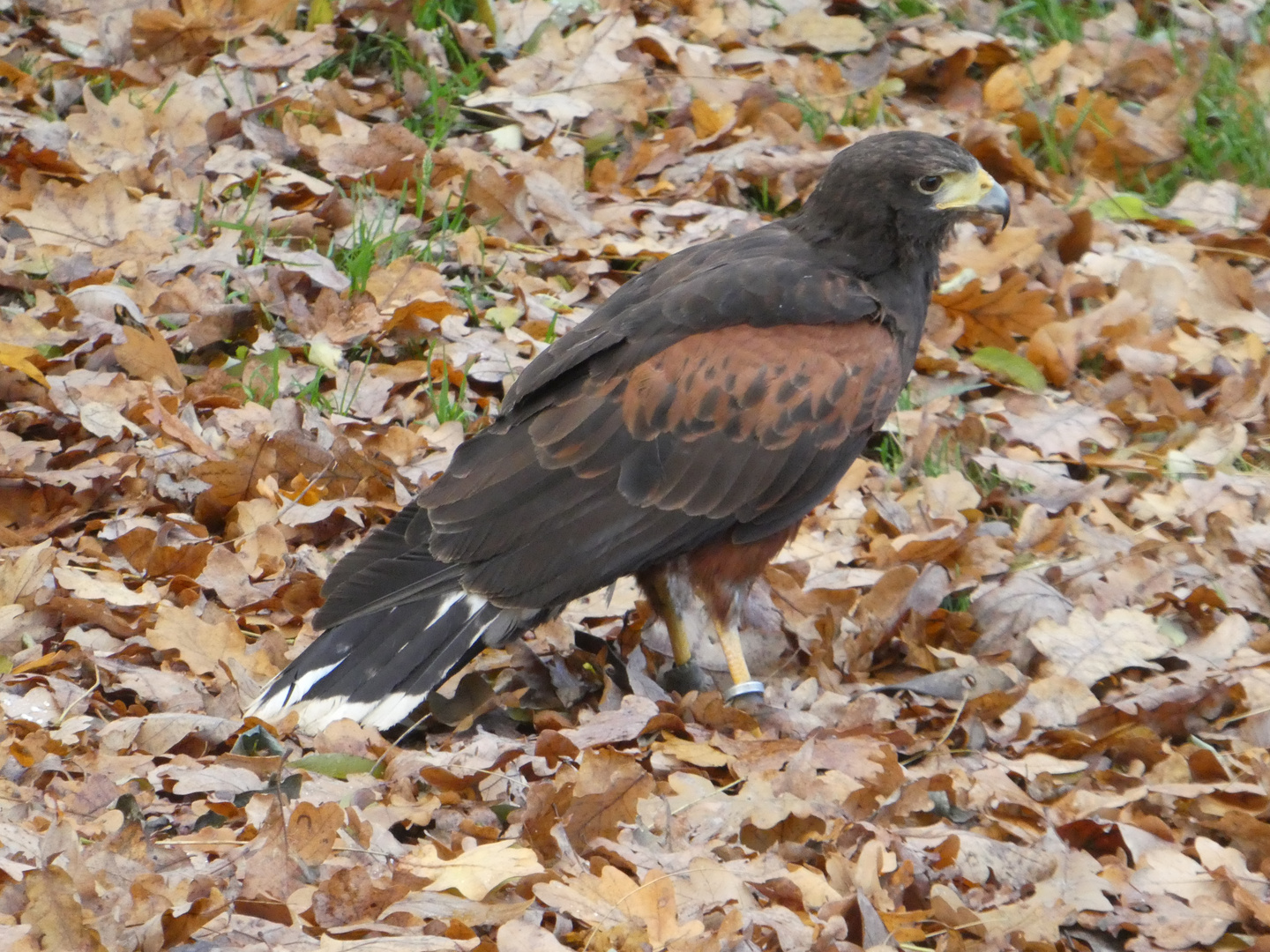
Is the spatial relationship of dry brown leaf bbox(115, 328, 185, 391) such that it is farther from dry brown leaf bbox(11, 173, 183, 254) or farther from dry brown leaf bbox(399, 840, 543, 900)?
dry brown leaf bbox(399, 840, 543, 900)

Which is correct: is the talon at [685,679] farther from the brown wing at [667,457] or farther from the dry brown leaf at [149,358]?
the dry brown leaf at [149,358]

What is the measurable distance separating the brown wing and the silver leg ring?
453 mm

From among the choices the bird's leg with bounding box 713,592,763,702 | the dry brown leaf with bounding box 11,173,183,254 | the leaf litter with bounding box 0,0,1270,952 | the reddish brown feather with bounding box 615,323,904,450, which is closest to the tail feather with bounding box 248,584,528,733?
the leaf litter with bounding box 0,0,1270,952

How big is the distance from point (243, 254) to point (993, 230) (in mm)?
3375

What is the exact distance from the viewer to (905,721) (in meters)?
4.70

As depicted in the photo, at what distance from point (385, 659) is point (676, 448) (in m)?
1.09

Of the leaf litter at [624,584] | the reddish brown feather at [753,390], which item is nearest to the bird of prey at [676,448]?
the reddish brown feather at [753,390]

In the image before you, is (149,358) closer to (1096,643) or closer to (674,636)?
(674,636)

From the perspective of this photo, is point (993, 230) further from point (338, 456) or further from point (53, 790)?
point (53, 790)

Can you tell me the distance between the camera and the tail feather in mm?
4238

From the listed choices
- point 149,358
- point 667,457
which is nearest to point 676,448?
point 667,457

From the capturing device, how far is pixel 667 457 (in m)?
4.73

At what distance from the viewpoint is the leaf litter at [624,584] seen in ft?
11.9

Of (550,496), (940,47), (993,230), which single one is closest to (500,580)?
(550,496)
